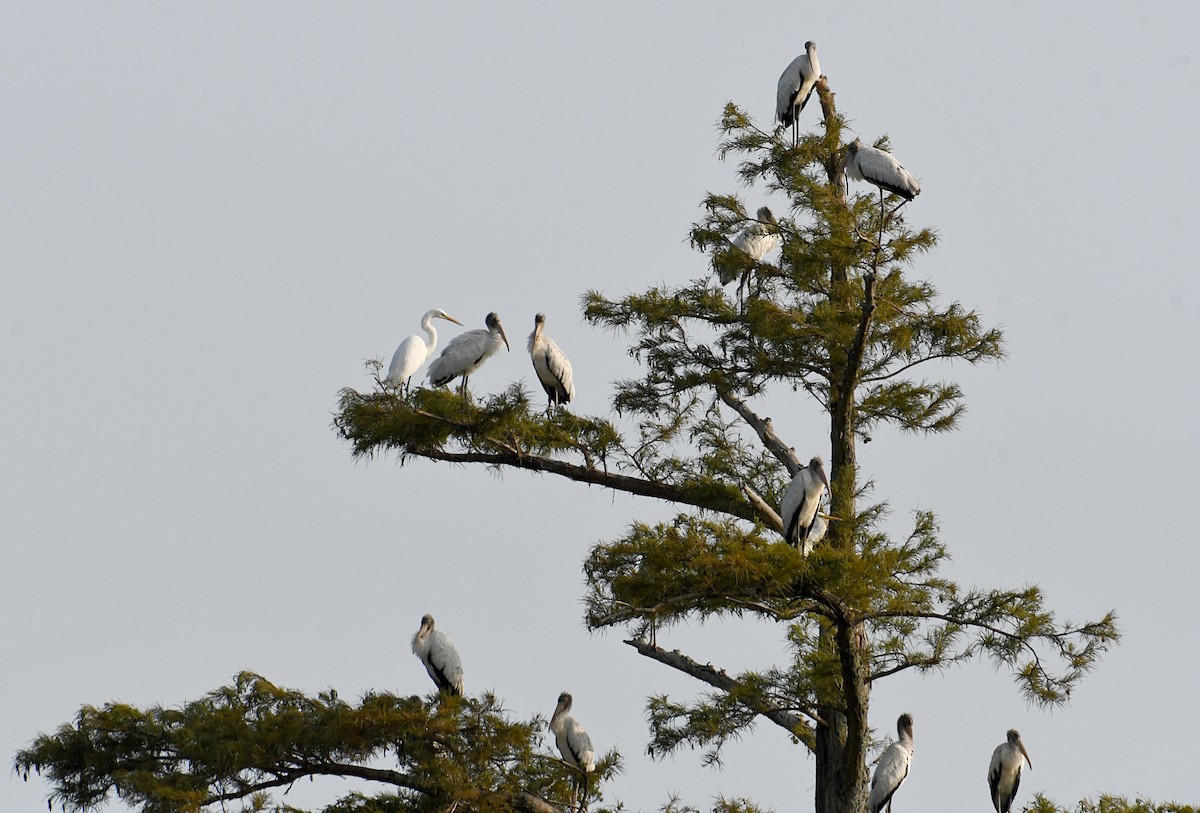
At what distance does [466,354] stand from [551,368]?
2.50ft

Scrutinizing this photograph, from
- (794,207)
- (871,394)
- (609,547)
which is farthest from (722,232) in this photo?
(609,547)

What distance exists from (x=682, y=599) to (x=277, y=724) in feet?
8.11

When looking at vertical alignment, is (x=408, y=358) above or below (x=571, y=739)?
above

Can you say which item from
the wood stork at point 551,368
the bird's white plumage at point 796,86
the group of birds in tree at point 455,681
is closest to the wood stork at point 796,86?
the bird's white plumage at point 796,86

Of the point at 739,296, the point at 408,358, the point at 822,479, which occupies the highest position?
the point at 408,358

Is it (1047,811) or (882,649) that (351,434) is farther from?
(1047,811)

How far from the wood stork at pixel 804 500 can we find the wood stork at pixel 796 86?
3.21 meters

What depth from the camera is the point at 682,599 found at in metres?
11.1

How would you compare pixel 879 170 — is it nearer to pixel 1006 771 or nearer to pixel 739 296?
pixel 739 296

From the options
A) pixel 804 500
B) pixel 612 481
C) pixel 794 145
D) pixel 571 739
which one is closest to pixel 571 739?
pixel 571 739

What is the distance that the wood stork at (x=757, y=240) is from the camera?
13.6m

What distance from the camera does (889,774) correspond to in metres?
15.0

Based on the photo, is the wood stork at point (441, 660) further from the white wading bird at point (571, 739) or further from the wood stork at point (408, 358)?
the wood stork at point (408, 358)

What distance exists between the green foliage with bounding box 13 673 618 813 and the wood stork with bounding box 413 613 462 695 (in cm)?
358
